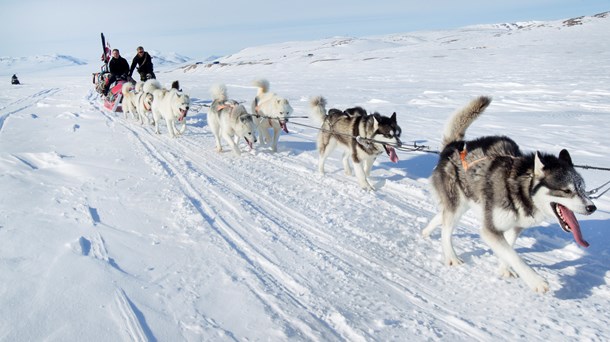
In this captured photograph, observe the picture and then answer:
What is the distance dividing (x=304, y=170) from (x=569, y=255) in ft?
9.73

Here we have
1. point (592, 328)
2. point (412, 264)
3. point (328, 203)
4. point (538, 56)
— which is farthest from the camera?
point (538, 56)

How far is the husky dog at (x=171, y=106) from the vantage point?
23.4 feet

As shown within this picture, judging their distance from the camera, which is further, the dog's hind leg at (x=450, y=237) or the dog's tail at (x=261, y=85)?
the dog's tail at (x=261, y=85)

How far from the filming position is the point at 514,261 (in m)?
2.39

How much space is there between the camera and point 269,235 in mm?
3191

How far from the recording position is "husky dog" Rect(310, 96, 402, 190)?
425cm

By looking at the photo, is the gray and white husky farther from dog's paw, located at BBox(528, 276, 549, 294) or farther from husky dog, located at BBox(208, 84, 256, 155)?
husky dog, located at BBox(208, 84, 256, 155)

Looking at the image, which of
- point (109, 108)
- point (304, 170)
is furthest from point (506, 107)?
point (109, 108)

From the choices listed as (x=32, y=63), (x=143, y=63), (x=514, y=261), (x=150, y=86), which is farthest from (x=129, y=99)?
(x=32, y=63)

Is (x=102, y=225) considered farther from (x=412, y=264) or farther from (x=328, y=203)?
(x=412, y=264)

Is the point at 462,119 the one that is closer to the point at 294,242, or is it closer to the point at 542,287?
the point at 542,287

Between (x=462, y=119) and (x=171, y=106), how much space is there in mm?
5567

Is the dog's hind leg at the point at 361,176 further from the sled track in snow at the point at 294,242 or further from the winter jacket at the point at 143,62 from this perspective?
the winter jacket at the point at 143,62

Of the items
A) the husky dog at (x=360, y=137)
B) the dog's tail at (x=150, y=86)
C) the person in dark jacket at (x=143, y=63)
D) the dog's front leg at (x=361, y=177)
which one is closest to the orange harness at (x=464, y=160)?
the husky dog at (x=360, y=137)
